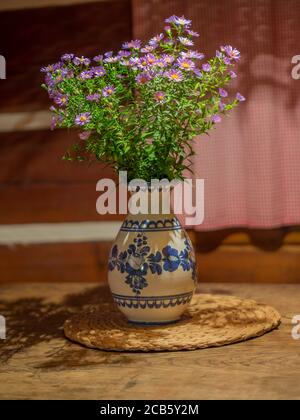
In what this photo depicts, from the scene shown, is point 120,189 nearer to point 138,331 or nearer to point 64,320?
point 64,320

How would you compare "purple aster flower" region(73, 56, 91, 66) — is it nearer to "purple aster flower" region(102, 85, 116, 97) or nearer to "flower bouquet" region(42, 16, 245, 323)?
"flower bouquet" region(42, 16, 245, 323)

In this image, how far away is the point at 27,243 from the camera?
104 inches

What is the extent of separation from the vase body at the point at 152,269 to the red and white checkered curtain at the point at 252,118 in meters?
0.72

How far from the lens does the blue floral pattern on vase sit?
1540 millimetres

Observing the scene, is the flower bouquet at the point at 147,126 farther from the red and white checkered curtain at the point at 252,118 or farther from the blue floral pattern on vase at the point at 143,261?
the red and white checkered curtain at the point at 252,118

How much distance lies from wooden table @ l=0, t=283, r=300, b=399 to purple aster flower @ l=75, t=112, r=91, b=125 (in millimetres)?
529

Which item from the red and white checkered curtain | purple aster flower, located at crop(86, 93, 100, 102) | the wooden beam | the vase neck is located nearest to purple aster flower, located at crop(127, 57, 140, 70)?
purple aster flower, located at crop(86, 93, 100, 102)

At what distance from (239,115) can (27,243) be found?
39.4 inches

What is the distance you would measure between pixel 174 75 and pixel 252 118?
88 cm

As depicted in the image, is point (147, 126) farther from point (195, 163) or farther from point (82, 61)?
point (195, 163)

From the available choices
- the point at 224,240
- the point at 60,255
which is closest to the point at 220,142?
the point at 224,240

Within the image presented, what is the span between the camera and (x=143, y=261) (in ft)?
5.06

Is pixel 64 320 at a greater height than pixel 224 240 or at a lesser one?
lesser

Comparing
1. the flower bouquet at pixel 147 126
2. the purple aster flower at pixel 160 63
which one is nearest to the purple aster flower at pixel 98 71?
the flower bouquet at pixel 147 126
